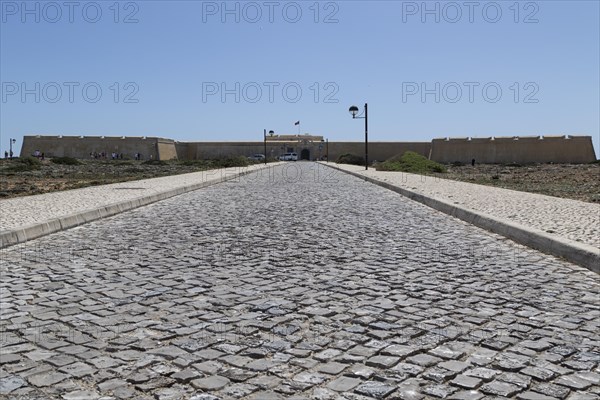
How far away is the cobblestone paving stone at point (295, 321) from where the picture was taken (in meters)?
3.10

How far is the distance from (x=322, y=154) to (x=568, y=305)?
330 ft

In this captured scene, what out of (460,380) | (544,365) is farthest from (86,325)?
(544,365)

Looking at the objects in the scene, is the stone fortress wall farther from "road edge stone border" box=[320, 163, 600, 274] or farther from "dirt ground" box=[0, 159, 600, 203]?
"road edge stone border" box=[320, 163, 600, 274]

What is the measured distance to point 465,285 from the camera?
17.8ft

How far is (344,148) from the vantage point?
98.8 metres

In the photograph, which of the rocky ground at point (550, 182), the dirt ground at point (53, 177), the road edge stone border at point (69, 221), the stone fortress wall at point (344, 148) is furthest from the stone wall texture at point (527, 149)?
the road edge stone border at point (69, 221)

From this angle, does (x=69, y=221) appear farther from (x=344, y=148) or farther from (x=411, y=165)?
(x=344, y=148)

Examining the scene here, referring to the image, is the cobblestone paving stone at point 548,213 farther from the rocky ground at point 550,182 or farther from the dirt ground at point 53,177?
the dirt ground at point 53,177

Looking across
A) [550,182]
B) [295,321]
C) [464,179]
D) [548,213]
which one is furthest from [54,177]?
[295,321]

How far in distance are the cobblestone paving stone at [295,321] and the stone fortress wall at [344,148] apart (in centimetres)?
6959

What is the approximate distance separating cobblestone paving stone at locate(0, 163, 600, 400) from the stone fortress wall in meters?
69.6

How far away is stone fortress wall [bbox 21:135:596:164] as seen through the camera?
71.7 meters

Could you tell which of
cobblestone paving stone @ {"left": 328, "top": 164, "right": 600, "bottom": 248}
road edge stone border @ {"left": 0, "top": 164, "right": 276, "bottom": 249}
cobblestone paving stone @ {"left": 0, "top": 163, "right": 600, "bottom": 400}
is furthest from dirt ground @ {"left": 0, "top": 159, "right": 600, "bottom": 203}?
cobblestone paving stone @ {"left": 0, "top": 163, "right": 600, "bottom": 400}

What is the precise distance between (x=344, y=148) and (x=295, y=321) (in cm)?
9535
